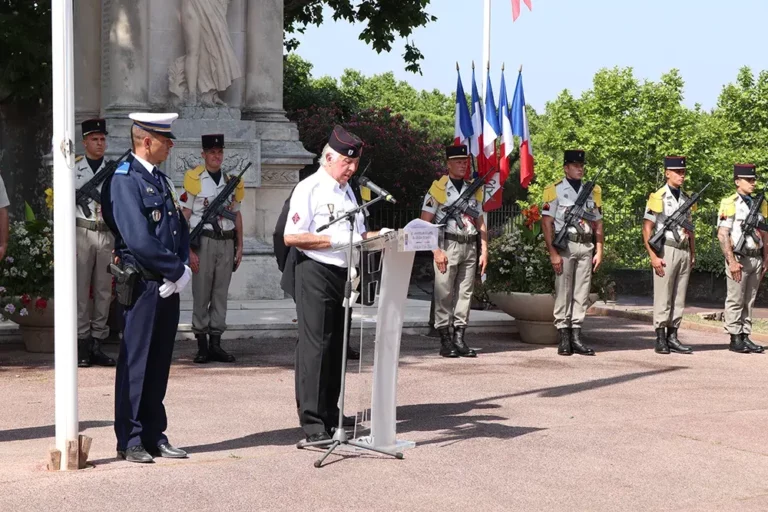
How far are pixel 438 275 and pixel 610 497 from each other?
6832mm

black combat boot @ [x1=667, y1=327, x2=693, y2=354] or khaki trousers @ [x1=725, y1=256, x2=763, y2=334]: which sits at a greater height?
khaki trousers @ [x1=725, y1=256, x2=763, y2=334]

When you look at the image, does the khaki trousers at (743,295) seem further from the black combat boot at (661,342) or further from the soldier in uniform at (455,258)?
the soldier in uniform at (455,258)

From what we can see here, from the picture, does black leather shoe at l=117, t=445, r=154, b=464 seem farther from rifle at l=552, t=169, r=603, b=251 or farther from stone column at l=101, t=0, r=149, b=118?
stone column at l=101, t=0, r=149, b=118

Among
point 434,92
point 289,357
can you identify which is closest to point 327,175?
Result: point 289,357

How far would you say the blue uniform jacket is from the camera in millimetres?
7531

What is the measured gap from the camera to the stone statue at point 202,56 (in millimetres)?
17906

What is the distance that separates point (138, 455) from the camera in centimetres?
761

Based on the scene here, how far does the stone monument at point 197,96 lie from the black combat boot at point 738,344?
20.5ft

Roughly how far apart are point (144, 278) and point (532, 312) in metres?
7.73

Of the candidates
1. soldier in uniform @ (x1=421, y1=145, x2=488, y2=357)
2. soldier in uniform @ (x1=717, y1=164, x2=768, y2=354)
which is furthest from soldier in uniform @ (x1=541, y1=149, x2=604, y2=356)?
Answer: soldier in uniform @ (x1=717, y1=164, x2=768, y2=354)

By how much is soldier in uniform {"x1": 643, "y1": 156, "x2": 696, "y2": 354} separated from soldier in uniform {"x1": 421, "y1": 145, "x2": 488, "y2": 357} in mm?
1976

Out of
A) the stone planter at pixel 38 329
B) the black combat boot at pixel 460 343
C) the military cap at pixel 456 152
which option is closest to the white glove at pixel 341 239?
the black combat boot at pixel 460 343

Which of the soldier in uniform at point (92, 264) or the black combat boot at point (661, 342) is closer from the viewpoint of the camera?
the soldier in uniform at point (92, 264)

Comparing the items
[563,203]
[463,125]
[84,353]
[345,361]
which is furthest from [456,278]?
[345,361]
